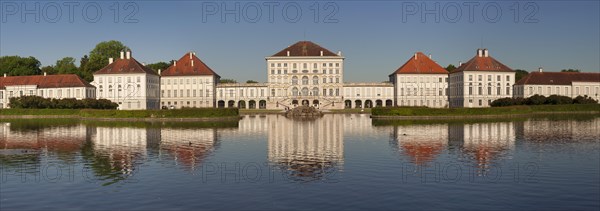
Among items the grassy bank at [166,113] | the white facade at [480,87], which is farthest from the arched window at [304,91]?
the grassy bank at [166,113]

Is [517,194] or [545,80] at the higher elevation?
[545,80]

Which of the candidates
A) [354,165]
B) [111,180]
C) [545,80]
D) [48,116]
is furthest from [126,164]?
[545,80]

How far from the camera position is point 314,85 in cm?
10550

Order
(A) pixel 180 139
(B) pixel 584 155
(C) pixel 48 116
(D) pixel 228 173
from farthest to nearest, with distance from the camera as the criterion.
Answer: (C) pixel 48 116, (A) pixel 180 139, (B) pixel 584 155, (D) pixel 228 173

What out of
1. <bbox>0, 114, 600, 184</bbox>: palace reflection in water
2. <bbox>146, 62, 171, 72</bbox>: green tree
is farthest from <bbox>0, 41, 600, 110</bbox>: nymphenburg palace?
<bbox>0, 114, 600, 184</bbox>: palace reflection in water

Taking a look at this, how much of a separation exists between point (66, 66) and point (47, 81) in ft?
65.2

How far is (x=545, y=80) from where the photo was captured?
3939 inches

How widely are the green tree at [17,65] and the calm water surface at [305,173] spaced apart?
270 ft

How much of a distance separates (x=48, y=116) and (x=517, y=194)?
69845 millimetres

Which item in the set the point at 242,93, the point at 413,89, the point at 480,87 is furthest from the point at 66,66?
the point at 480,87

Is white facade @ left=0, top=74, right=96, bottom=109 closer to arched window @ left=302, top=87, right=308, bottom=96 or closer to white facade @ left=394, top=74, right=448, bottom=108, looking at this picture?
arched window @ left=302, top=87, right=308, bottom=96

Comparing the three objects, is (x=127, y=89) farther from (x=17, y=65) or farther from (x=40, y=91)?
(x=17, y=65)

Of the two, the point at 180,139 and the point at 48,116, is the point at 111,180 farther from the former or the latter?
the point at 48,116

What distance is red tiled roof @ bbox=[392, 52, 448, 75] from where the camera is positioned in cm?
10481
